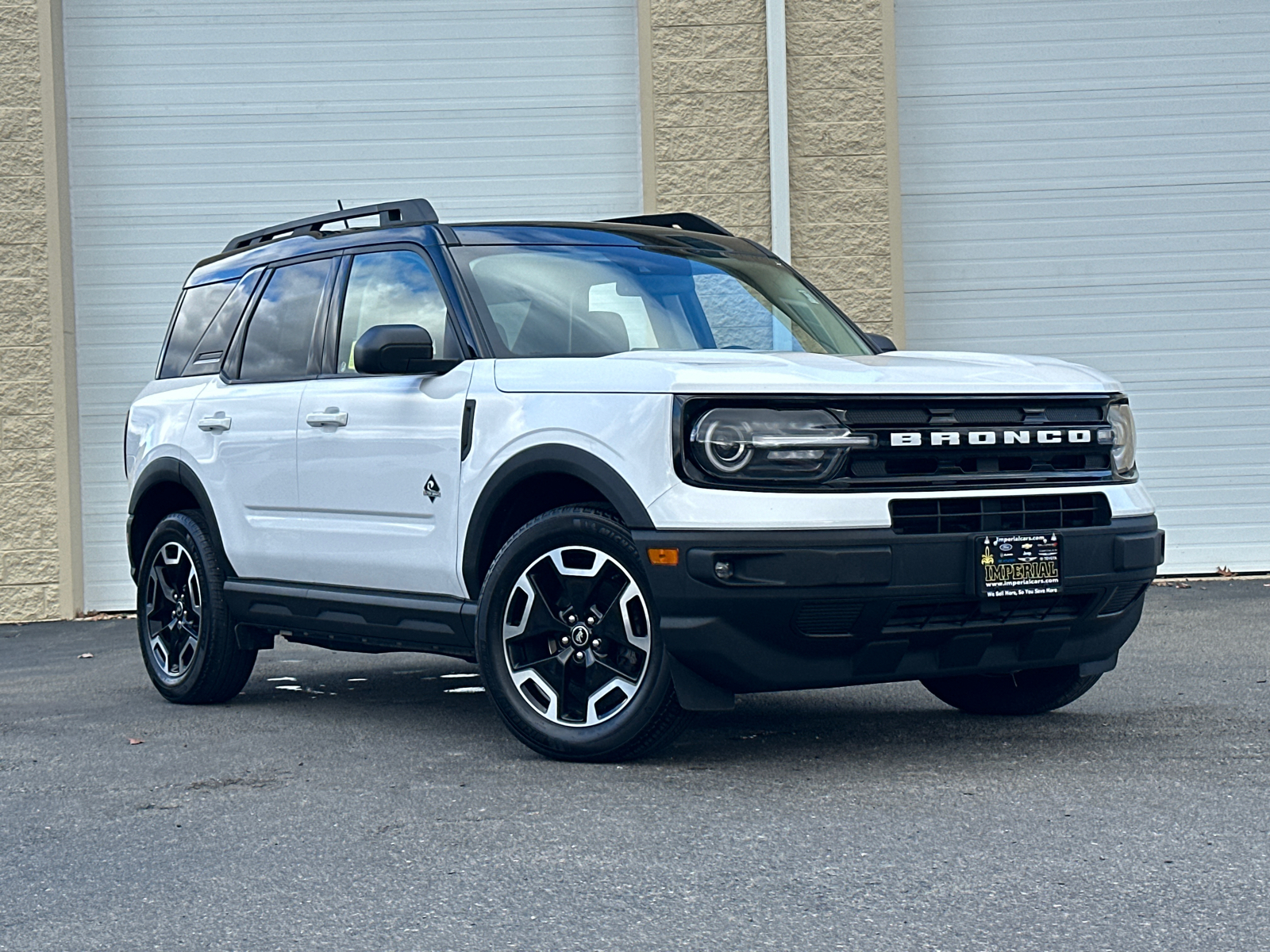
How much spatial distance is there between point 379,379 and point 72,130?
734cm

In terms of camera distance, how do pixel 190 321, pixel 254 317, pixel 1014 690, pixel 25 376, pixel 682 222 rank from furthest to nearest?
1. pixel 25 376
2. pixel 190 321
3. pixel 682 222
4. pixel 254 317
5. pixel 1014 690

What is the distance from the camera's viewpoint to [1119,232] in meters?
12.4

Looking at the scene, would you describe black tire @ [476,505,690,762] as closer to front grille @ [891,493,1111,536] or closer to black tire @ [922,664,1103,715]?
front grille @ [891,493,1111,536]

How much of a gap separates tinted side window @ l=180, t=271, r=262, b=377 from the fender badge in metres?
1.81

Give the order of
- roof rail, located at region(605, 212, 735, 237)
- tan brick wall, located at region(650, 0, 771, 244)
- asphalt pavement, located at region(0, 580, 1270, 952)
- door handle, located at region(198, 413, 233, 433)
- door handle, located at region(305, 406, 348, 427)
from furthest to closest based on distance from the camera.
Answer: tan brick wall, located at region(650, 0, 771, 244) → roof rail, located at region(605, 212, 735, 237) → door handle, located at region(198, 413, 233, 433) → door handle, located at region(305, 406, 348, 427) → asphalt pavement, located at region(0, 580, 1270, 952)

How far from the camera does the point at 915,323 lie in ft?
40.6

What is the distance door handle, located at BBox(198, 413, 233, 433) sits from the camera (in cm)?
704

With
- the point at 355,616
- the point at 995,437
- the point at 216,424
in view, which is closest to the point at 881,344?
the point at 995,437

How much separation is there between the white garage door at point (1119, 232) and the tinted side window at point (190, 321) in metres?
6.04

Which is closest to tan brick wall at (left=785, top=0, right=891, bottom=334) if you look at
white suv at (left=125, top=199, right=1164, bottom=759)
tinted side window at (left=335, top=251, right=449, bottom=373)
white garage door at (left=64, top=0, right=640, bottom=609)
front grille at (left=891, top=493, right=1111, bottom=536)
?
white garage door at (left=64, top=0, right=640, bottom=609)

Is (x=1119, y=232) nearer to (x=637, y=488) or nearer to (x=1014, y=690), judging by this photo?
(x=1014, y=690)

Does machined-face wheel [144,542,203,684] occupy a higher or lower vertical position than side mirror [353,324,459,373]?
lower

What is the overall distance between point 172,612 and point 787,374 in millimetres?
3598

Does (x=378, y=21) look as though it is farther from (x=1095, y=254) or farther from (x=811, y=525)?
(x=811, y=525)
